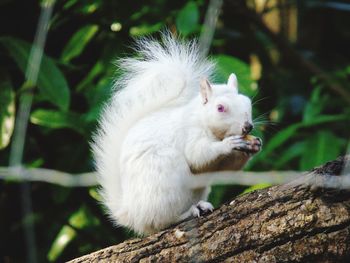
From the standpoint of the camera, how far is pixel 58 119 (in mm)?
4602

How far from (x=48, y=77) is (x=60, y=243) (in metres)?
1.27

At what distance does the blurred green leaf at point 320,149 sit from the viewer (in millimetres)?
4820

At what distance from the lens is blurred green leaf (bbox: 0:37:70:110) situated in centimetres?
438

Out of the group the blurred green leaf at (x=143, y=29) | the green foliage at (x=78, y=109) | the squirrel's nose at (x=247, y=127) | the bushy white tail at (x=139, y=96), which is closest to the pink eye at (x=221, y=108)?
the squirrel's nose at (x=247, y=127)

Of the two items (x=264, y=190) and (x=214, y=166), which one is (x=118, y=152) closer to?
(x=214, y=166)

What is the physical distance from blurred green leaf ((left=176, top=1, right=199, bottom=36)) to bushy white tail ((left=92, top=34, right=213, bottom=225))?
27.9 inches

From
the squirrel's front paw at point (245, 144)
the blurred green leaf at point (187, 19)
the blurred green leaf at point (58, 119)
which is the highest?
the blurred green leaf at point (187, 19)

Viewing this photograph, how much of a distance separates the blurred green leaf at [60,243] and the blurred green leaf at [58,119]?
800 millimetres

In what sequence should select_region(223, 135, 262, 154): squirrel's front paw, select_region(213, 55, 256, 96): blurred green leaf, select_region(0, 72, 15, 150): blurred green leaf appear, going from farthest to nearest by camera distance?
select_region(213, 55, 256, 96): blurred green leaf → select_region(0, 72, 15, 150): blurred green leaf → select_region(223, 135, 262, 154): squirrel's front paw

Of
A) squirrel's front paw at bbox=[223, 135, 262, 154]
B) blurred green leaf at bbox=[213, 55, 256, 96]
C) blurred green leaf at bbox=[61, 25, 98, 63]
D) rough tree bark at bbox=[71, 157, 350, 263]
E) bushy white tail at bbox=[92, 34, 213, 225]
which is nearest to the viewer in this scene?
A: rough tree bark at bbox=[71, 157, 350, 263]

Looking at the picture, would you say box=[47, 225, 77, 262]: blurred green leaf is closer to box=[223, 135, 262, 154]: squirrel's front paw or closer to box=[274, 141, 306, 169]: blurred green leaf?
box=[274, 141, 306, 169]: blurred green leaf

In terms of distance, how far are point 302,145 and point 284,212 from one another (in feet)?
7.64

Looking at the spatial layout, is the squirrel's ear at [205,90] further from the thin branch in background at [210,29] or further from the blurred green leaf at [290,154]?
the blurred green leaf at [290,154]

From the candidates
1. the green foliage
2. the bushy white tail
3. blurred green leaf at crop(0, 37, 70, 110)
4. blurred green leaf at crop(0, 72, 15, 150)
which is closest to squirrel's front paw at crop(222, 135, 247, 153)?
the bushy white tail
